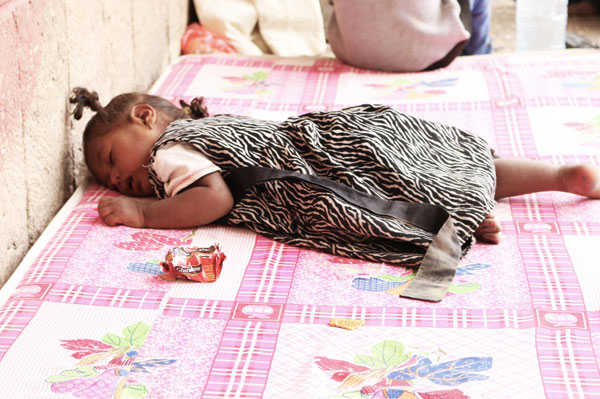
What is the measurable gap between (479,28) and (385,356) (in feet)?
7.31

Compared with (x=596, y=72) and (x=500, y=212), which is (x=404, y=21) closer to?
(x=596, y=72)

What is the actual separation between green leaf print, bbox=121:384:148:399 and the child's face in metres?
0.73

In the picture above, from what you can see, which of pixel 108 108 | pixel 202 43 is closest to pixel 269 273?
pixel 108 108

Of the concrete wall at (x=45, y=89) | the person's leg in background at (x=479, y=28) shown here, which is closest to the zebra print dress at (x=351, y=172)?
the concrete wall at (x=45, y=89)

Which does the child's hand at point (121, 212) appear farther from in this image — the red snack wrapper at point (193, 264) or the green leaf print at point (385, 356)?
the green leaf print at point (385, 356)

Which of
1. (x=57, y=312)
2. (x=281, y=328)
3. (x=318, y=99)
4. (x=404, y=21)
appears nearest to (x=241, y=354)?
(x=281, y=328)

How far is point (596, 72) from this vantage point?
251 cm

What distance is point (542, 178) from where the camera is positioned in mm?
1763

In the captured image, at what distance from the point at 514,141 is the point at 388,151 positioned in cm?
54

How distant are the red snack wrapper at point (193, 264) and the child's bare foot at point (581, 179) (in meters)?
0.78

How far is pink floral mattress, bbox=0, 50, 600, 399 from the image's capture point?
47.3 inches

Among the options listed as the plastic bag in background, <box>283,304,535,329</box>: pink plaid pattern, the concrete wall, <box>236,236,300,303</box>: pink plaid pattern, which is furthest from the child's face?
the plastic bag in background

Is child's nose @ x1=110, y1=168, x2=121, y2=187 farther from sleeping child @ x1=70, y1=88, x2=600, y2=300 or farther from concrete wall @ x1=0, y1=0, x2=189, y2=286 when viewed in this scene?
concrete wall @ x1=0, y1=0, x2=189, y2=286

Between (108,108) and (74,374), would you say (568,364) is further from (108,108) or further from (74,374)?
(108,108)
